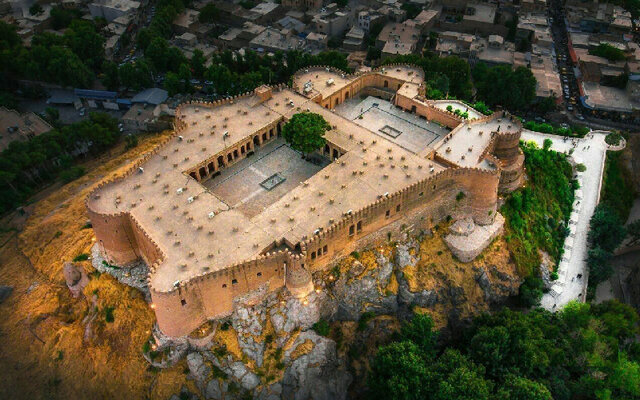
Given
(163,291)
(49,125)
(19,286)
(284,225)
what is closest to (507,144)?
(284,225)

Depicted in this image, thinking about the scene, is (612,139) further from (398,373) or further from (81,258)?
(81,258)

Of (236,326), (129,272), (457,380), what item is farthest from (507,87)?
(129,272)

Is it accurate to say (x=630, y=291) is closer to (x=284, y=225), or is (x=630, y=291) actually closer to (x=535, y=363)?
(x=535, y=363)

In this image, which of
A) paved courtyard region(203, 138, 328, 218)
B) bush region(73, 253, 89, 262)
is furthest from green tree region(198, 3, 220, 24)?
bush region(73, 253, 89, 262)

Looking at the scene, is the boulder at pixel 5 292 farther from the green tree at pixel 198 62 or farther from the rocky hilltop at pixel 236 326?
the green tree at pixel 198 62

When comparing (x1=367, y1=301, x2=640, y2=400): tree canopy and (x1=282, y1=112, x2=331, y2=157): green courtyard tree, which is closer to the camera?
(x1=367, y1=301, x2=640, y2=400): tree canopy

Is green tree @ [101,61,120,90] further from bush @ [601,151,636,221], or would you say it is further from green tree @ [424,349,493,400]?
bush @ [601,151,636,221]
